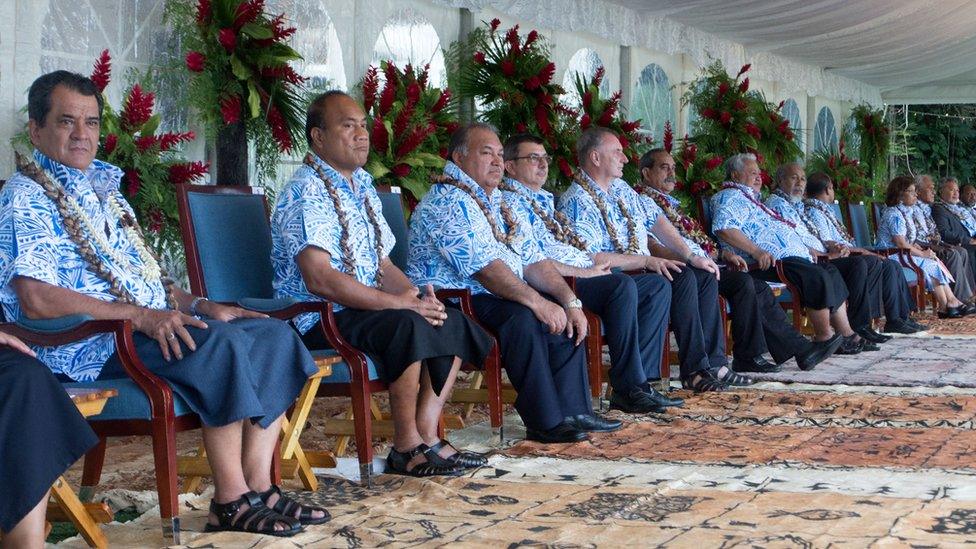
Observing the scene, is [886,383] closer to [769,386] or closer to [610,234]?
[769,386]

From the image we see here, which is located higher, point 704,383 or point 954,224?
point 954,224

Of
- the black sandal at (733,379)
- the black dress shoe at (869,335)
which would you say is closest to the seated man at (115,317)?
the black sandal at (733,379)

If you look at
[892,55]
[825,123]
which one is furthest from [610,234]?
[825,123]

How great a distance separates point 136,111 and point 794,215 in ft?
15.7

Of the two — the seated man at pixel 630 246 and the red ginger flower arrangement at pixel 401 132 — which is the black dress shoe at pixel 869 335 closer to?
the seated man at pixel 630 246

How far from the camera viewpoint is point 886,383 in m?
6.10

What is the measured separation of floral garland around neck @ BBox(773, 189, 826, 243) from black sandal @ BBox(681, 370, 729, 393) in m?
2.58

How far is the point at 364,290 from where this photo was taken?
3.83 metres

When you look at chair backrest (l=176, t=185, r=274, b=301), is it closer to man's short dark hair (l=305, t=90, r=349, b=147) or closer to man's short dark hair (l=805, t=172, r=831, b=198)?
man's short dark hair (l=305, t=90, r=349, b=147)

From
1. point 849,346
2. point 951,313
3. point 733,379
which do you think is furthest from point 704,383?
point 951,313

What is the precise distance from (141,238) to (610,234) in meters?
2.75

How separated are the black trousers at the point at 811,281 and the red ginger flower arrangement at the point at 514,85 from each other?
133cm

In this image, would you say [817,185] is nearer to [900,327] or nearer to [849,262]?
[900,327]

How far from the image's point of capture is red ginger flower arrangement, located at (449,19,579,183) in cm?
721
